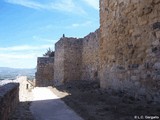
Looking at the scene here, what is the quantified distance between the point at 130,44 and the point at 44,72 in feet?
60.6

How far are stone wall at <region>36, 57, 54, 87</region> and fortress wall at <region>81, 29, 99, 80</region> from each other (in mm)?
7162

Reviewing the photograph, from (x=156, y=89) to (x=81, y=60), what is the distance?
1323 cm

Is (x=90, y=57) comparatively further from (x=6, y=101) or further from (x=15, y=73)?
(x=15, y=73)

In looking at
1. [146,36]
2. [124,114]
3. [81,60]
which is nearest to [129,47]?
[146,36]

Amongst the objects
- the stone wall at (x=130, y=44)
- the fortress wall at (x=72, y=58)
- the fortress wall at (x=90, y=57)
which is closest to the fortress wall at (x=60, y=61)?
the fortress wall at (x=72, y=58)

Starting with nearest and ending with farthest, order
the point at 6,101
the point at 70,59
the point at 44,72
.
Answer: the point at 6,101, the point at 70,59, the point at 44,72

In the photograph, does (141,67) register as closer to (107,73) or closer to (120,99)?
(120,99)

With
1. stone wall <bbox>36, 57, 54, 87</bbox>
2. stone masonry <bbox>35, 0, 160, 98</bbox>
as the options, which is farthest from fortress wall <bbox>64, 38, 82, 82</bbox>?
stone masonry <bbox>35, 0, 160, 98</bbox>

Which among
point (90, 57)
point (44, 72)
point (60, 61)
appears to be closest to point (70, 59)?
point (60, 61)

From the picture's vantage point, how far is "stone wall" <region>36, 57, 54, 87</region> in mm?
25172

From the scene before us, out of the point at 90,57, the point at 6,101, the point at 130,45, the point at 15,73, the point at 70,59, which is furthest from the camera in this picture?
the point at 15,73

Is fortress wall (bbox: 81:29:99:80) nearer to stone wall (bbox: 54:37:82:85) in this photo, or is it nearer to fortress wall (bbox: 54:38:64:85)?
stone wall (bbox: 54:37:82:85)

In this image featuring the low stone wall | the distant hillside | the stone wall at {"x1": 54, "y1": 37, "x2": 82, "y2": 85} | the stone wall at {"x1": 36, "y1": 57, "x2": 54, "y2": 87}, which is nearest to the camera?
the low stone wall

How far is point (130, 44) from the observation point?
25.1 ft
